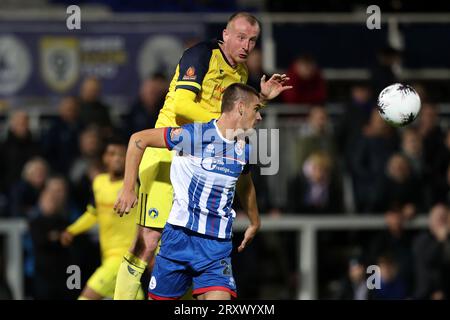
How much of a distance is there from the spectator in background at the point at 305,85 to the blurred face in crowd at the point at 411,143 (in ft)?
3.90

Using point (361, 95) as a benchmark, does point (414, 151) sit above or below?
below

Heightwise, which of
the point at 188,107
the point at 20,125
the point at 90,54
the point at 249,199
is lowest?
the point at 249,199

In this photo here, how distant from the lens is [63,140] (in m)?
15.3

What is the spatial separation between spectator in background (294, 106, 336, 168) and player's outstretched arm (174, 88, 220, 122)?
5.69m

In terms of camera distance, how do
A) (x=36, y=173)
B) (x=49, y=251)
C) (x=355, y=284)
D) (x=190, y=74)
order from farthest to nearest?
(x=36, y=173) → (x=49, y=251) → (x=355, y=284) → (x=190, y=74)

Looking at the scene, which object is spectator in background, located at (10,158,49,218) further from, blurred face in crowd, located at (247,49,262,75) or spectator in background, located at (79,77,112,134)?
blurred face in crowd, located at (247,49,262,75)

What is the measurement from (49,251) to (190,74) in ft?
16.7

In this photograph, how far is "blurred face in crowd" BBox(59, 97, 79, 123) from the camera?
15367 millimetres

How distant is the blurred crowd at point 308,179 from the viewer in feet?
46.6

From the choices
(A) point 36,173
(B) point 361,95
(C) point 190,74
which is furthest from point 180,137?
(B) point 361,95

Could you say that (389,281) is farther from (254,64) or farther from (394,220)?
(254,64)

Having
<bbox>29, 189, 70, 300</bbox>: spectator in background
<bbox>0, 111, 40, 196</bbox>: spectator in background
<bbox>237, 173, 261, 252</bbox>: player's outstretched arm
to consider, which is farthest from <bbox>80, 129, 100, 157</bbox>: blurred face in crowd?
<bbox>237, 173, 261, 252</bbox>: player's outstretched arm

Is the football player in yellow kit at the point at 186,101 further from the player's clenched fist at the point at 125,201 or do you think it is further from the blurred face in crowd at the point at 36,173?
the blurred face in crowd at the point at 36,173
